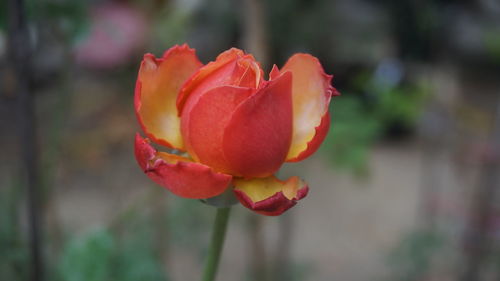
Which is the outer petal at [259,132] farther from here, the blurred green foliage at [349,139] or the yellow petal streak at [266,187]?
the blurred green foliage at [349,139]

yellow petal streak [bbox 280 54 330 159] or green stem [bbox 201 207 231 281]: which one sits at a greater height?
yellow petal streak [bbox 280 54 330 159]

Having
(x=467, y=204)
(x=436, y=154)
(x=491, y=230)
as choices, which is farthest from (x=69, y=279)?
(x=436, y=154)

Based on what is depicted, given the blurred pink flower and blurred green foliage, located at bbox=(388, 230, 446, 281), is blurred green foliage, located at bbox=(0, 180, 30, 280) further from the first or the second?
the blurred pink flower

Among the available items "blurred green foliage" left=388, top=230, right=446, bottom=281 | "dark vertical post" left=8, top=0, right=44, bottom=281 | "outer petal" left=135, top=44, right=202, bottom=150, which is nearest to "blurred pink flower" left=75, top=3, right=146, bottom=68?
"blurred green foliage" left=388, top=230, right=446, bottom=281

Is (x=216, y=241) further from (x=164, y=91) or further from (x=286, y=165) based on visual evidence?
(x=286, y=165)

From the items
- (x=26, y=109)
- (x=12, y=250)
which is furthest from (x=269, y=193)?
(x=12, y=250)

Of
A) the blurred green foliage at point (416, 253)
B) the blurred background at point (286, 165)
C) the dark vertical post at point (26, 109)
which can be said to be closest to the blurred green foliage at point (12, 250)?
the blurred background at point (286, 165)

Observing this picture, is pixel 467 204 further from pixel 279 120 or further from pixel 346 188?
pixel 279 120

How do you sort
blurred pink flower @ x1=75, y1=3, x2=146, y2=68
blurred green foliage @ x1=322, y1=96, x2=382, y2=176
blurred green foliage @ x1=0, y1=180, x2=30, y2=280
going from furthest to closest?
1. blurred pink flower @ x1=75, y1=3, x2=146, y2=68
2. blurred green foliage @ x1=322, y1=96, x2=382, y2=176
3. blurred green foliage @ x1=0, y1=180, x2=30, y2=280
